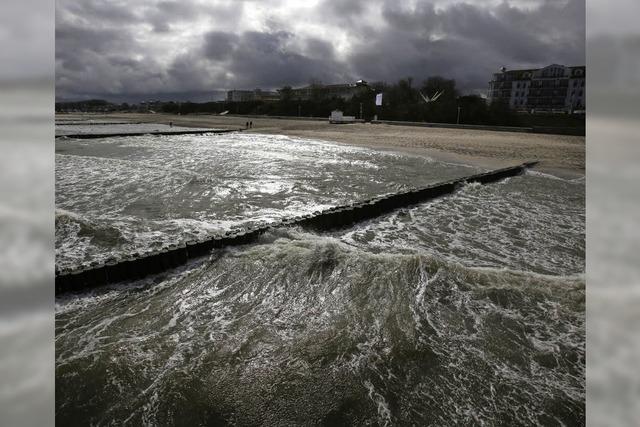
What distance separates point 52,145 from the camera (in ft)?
2.43

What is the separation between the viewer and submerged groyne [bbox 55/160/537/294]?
4617mm

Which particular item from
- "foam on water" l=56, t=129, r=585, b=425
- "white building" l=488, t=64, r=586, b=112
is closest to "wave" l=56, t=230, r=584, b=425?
"foam on water" l=56, t=129, r=585, b=425

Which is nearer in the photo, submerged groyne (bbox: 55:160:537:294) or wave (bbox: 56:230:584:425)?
wave (bbox: 56:230:584:425)

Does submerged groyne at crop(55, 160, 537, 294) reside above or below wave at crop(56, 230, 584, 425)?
above

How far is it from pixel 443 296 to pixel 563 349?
1.28 meters

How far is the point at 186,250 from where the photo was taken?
5.37 m

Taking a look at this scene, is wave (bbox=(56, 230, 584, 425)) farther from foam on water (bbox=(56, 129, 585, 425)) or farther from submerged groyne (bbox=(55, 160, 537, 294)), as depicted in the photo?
submerged groyne (bbox=(55, 160, 537, 294))

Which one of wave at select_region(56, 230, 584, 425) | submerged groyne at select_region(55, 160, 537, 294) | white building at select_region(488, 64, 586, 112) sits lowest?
wave at select_region(56, 230, 584, 425)

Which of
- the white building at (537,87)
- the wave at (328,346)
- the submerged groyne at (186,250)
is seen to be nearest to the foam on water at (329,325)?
the wave at (328,346)

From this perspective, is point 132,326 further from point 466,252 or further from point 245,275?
point 466,252

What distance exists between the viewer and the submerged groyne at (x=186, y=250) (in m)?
4.62

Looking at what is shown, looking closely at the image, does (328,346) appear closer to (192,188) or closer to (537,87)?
(192,188)

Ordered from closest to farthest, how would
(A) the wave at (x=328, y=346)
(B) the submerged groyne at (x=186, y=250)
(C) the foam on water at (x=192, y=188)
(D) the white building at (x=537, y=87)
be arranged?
(A) the wave at (x=328, y=346) → (B) the submerged groyne at (x=186, y=250) → (C) the foam on water at (x=192, y=188) → (D) the white building at (x=537, y=87)

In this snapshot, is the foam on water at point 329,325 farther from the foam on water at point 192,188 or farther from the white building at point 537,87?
the white building at point 537,87
